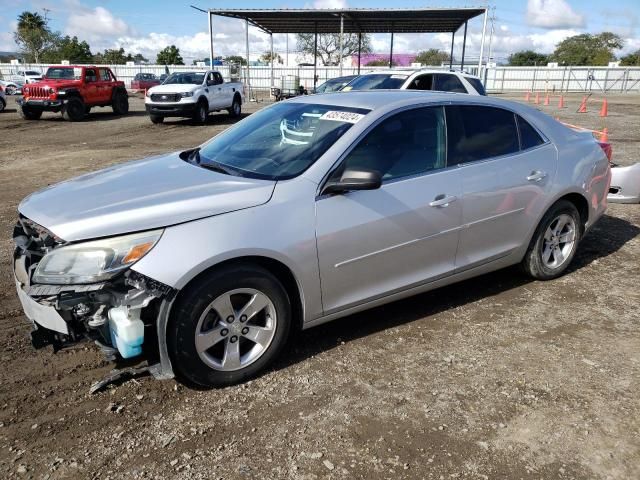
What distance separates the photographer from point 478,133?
3.97 meters

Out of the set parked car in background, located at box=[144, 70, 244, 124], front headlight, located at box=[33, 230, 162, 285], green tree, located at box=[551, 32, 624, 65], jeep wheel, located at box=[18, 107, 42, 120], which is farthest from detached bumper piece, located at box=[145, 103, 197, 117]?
green tree, located at box=[551, 32, 624, 65]

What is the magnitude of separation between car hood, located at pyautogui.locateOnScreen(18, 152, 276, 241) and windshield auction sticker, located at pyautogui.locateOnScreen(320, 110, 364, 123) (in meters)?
0.75

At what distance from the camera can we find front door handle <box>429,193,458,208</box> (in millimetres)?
3582

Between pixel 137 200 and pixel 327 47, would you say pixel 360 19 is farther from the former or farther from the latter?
pixel 327 47

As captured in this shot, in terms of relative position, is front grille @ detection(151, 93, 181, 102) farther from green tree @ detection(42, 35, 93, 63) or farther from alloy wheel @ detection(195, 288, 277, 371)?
green tree @ detection(42, 35, 93, 63)

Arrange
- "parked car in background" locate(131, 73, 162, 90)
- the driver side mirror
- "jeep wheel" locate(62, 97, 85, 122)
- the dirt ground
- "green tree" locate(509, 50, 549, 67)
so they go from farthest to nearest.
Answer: "green tree" locate(509, 50, 549, 67) < "parked car in background" locate(131, 73, 162, 90) < "jeep wheel" locate(62, 97, 85, 122) < the driver side mirror < the dirt ground

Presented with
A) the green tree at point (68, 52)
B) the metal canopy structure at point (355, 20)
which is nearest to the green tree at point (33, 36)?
the green tree at point (68, 52)

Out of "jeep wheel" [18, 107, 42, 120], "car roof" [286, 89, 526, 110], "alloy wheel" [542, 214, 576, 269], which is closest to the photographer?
"car roof" [286, 89, 526, 110]

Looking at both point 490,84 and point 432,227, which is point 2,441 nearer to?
point 432,227

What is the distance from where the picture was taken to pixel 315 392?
308 centimetres

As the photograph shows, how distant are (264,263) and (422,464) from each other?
1344 millimetres

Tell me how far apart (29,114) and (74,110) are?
5.66ft

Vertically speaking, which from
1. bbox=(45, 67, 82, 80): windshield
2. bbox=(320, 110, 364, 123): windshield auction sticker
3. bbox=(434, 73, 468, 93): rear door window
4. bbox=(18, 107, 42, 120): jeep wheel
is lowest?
bbox=(18, 107, 42, 120): jeep wheel

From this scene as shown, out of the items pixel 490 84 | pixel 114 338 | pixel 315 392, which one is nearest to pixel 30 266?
pixel 114 338
